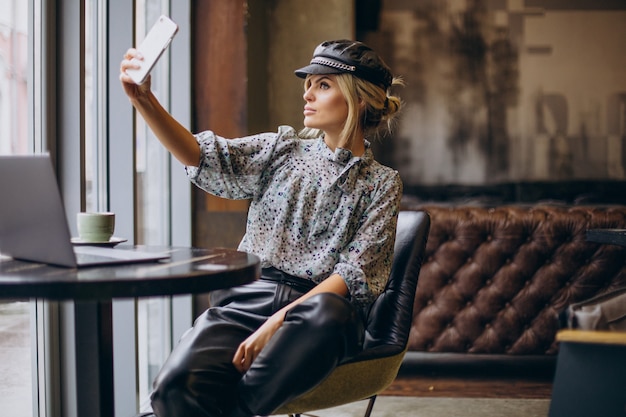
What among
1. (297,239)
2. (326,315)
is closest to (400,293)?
(297,239)

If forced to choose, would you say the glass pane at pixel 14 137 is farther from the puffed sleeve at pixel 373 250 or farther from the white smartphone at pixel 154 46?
the puffed sleeve at pixel 373 250

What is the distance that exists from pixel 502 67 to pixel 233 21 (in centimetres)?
225

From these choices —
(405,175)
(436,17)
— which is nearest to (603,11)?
(436,17)

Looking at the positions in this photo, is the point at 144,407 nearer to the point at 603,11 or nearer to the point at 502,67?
the point at 502,67


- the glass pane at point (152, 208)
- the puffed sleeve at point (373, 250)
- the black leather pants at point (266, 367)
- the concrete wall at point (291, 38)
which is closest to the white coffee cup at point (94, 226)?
the black leather pants at point (266, 367)

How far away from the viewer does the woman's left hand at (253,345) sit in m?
1.59

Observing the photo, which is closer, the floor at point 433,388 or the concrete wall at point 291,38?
the floor at point 433,388

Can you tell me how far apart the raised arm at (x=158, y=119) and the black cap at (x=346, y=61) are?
0.36m

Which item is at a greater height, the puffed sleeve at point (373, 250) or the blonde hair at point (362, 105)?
the blonde hair at point (362, 105)

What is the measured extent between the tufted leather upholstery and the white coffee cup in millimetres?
1908

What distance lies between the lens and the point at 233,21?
10.8 feet

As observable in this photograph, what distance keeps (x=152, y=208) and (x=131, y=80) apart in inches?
63.2

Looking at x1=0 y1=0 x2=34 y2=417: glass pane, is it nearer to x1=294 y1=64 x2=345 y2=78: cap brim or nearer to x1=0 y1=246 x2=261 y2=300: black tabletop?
x1=0 y1=246 x2=261 y2=300: black tabletop

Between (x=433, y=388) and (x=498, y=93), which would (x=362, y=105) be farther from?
(x=498, y=93)
